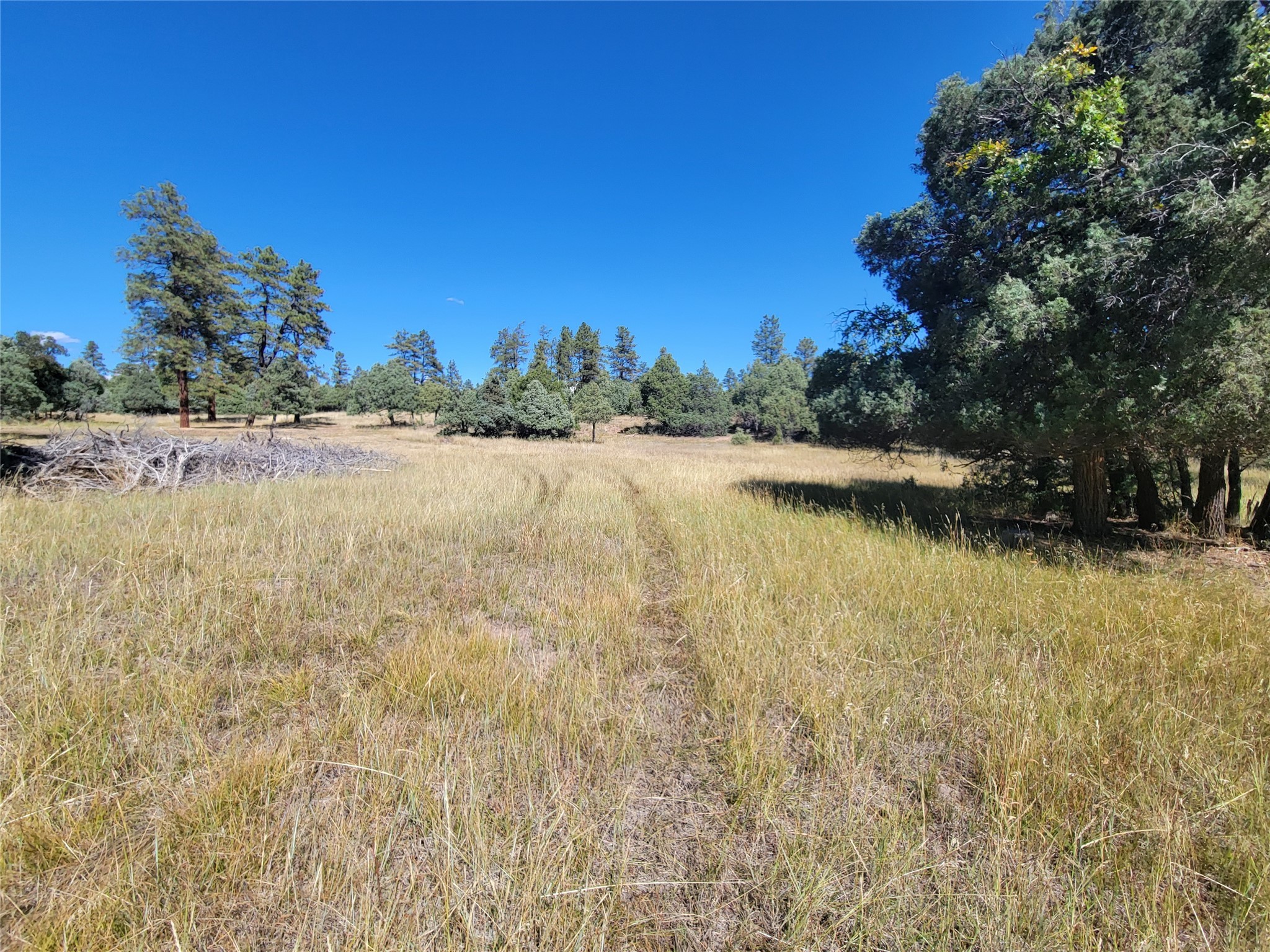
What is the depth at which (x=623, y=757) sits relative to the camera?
7.34 ft

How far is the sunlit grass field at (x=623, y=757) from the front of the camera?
149 cm

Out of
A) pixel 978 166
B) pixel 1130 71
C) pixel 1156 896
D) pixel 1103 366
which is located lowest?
pixel 1156 896

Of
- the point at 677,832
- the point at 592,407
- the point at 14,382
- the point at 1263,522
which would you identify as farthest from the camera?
the point at 592,407

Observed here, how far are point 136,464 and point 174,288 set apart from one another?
33.4m

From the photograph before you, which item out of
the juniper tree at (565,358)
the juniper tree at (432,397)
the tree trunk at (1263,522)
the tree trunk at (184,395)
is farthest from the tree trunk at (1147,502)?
the juniper tree at (565,358)

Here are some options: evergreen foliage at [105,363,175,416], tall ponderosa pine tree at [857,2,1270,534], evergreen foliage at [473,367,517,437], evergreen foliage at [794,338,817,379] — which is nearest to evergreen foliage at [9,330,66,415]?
evergreen foliage at [473,367,517,437]

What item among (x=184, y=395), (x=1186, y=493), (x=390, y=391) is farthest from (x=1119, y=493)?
(x=390, y=391)

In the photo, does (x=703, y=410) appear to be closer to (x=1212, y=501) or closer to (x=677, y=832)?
(x=1212, y=501)

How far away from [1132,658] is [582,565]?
4607 millimetres

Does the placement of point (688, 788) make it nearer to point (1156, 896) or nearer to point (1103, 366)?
point (1156, 896)

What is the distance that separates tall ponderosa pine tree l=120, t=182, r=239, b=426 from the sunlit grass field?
3688 cm

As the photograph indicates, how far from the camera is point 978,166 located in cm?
627

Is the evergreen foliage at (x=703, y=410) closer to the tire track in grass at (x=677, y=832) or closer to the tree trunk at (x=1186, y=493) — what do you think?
the tree trunk at (x=1186, y=493)

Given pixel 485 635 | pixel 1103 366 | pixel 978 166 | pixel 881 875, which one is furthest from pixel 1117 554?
pixel 485 635
